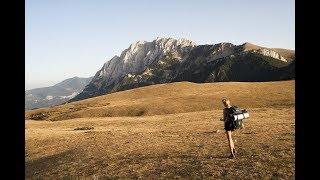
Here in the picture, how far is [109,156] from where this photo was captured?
22578mm

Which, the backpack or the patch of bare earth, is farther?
the backpack

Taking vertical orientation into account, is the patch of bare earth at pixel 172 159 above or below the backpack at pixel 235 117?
below

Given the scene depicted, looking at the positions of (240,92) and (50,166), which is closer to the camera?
(50,166)

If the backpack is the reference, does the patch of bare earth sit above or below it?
below

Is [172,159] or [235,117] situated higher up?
[235,117]

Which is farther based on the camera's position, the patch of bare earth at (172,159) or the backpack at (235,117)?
the backpack at (235,117)

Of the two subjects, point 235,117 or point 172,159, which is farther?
point 172,159
